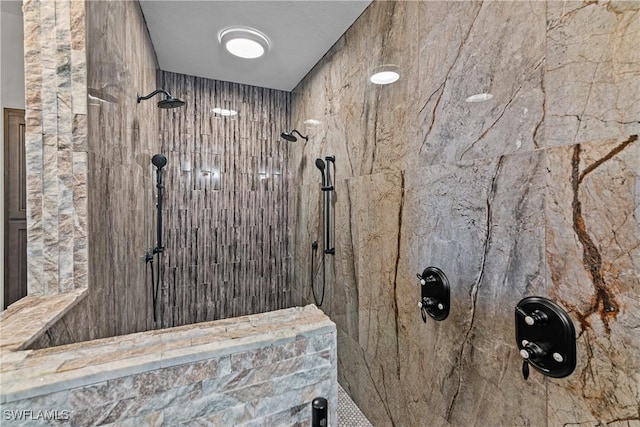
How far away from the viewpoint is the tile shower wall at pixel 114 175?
103cm

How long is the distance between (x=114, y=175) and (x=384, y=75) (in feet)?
4.97

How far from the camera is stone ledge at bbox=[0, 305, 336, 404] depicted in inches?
23.7

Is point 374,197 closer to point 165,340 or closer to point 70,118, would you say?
point 165,340

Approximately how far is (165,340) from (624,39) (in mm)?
1418

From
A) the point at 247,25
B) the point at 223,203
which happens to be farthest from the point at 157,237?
the point at 247,25

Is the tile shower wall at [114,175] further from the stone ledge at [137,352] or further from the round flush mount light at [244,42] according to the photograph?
the round flush mount light at [244,42]

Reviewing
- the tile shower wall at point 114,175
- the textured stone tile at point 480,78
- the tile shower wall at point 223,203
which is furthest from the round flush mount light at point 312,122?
the tile shower wall at point 114,175

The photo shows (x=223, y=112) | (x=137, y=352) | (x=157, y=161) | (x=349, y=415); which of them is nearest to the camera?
(x=137, y=352)

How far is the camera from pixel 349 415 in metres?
1.83

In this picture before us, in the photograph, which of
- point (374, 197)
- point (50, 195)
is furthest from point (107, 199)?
point (374, 197)

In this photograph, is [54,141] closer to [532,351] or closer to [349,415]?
[532,351]

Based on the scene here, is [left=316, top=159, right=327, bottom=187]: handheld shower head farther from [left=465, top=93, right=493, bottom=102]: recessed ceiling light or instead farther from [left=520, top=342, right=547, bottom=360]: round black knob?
[left=520, top=342, right=547, bottom=360]: round black knob

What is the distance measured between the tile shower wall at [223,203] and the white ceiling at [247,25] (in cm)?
35

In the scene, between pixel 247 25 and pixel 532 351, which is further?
pixel 247 25
